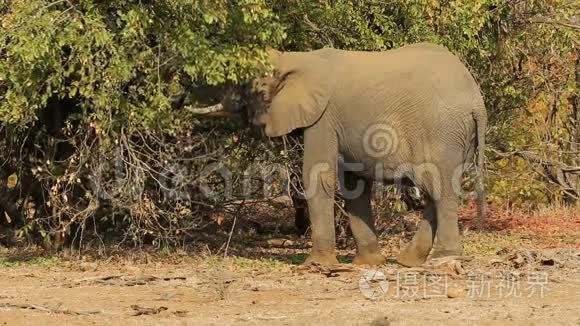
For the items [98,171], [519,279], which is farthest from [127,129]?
[519,279]

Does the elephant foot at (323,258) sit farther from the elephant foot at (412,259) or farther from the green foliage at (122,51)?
the green foliage at (122,51)

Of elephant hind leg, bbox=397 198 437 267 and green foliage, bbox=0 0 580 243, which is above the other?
green foliage, bbox=0 0 580 243

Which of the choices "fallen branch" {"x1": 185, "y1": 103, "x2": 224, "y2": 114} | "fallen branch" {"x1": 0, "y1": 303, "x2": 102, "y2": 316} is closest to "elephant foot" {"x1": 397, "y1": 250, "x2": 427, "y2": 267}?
"fallen branch" {"x1": 185, "y1": 103, "x2": 224, "y2": 114}

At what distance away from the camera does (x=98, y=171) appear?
13.6 metres

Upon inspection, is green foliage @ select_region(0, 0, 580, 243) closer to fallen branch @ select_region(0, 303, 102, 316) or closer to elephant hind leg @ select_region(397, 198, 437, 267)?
elephant hind leg @ select_region(397, 198, 437, 267)

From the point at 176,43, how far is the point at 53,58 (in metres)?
1.33

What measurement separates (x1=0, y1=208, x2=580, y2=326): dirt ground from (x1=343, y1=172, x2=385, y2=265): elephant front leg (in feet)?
0.99

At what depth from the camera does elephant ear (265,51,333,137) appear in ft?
44.0

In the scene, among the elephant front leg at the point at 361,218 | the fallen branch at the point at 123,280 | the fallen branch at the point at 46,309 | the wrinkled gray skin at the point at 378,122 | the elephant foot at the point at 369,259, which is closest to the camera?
the fallen branch at the point at 46,309

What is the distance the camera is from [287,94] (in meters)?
13.7

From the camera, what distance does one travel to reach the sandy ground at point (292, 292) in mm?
9969

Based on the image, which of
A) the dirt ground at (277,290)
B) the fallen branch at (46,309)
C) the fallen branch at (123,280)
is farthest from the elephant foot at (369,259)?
the fallen branch at (46,309)

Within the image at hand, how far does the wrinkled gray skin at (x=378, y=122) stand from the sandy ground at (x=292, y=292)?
0.64 metres

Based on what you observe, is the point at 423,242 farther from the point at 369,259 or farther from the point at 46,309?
the point at 46,309
